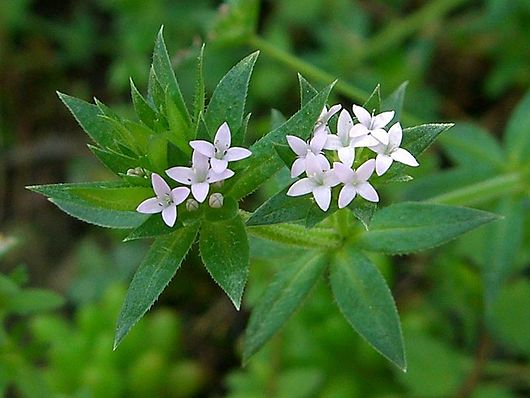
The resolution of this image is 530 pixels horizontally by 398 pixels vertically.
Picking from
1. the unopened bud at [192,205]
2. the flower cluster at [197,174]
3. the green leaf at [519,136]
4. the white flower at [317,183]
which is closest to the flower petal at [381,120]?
the white flower at [317,183]

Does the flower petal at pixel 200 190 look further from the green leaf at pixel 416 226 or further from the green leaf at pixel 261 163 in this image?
the green leaf at pixel 416 226

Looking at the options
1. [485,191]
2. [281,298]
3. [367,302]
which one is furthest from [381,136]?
[485,191]

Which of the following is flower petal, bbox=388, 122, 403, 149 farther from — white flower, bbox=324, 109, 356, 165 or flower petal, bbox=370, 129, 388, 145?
white flower, bbox=324, 109, 356, 165

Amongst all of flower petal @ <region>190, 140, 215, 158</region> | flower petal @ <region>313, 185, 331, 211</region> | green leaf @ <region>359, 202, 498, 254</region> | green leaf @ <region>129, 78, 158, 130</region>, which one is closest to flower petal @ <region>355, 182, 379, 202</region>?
flower petal @ <region>313, 185, 331, 211</region>

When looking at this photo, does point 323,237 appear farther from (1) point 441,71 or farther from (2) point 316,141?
(1) point 441,71

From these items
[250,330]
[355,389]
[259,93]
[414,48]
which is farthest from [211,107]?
[414,48]
